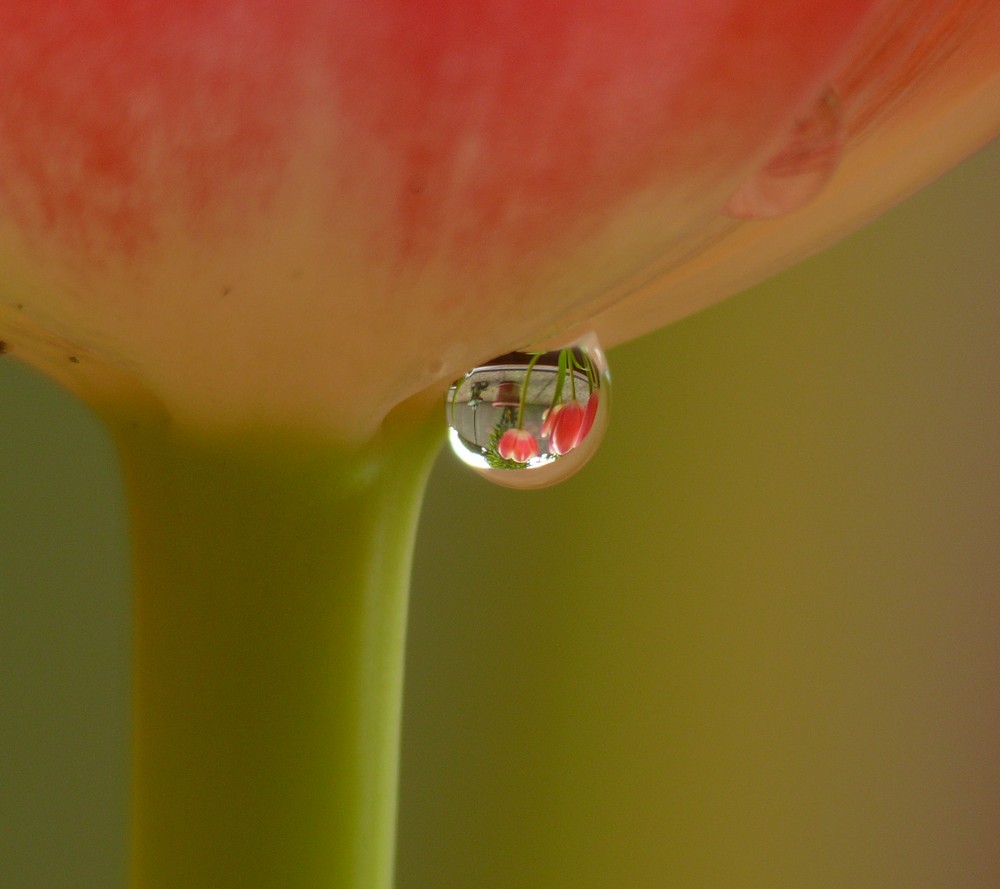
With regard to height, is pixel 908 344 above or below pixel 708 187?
above

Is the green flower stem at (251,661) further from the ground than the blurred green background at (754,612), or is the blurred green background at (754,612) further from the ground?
the blurred green background at (754,612)

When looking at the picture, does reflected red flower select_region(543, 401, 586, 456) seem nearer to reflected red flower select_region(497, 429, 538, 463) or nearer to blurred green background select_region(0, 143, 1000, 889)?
reflected red flower select_region(497, 429, 538, 463)

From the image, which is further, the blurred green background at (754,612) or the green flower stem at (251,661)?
the blurred green background at (754,612)

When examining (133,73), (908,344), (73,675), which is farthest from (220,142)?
(908,344)

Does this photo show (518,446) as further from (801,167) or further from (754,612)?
(754,612)

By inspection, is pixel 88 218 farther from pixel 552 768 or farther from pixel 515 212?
pixel 552 768

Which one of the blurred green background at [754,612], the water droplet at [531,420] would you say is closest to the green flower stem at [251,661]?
the water droplet at [531,420]

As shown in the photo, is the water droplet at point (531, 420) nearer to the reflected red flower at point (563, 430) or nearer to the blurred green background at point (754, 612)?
the reflected red flower at point (563, 430)

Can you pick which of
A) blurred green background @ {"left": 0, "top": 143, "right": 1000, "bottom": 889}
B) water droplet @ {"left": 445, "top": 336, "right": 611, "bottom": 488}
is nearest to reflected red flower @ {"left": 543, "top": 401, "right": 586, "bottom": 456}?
water droplet @ {"left": 445, "top": 336, "right": 611, "bottom": 488}
